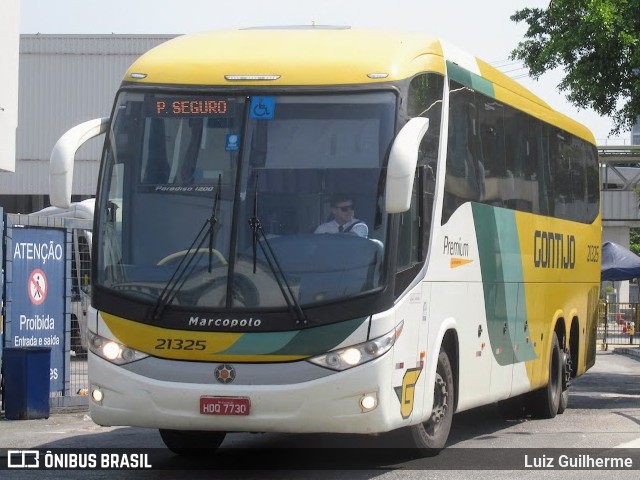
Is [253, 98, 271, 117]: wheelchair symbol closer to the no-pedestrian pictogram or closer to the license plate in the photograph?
the license plate

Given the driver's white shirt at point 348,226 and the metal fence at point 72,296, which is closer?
the driver's white shirt at point 348,226

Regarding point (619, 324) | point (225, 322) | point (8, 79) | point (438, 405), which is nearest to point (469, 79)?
point (438, 405)

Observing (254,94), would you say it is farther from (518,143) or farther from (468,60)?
(518,143)

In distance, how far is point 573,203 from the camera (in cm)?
1794

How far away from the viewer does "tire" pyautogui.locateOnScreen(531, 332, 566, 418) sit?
16.3 m

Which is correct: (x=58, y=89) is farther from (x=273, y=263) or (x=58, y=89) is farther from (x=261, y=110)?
(x=273, y=263)

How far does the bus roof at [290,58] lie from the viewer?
34.8 feet

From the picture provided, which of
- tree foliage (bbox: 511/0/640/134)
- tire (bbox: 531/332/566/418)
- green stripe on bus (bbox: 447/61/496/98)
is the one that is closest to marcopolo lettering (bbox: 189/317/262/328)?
green stripe on bus (bbox: 447/61/496/98)

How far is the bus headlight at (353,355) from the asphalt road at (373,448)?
3.80 feet

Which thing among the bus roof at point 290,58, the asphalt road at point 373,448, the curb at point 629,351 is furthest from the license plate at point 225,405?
the curb at point 629,351

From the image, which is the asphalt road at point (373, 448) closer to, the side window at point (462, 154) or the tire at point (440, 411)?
the tire at point (440, 411)

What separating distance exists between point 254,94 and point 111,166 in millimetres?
1255

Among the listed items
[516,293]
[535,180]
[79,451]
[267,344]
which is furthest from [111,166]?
[535,180]

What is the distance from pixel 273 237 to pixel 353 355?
3.49ft
